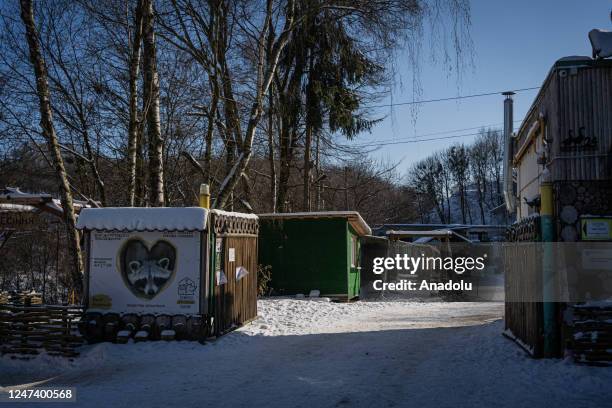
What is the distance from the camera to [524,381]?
6660 millimetres

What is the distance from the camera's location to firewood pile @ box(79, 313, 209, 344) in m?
9.30

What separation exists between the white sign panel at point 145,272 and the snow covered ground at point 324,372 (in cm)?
74

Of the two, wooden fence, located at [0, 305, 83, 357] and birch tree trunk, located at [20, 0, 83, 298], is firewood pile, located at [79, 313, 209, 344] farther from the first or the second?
A: birch tree trunk, located at [20, 0, 83, 298]

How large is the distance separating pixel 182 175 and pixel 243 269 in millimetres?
7380

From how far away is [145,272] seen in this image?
9.66m

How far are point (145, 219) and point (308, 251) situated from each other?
8.62 m

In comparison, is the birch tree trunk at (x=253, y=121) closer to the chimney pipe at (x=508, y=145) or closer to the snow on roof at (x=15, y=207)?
the snow on roof at (x=15, y=207)

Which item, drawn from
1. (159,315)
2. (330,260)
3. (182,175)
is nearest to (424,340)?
(159,315)

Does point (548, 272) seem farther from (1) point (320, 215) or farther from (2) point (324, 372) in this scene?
(1) point (320, 215)

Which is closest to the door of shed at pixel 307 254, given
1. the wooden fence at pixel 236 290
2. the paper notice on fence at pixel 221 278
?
the wooden fence at pixel 236 290

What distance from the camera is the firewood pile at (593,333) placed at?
23.0 ft

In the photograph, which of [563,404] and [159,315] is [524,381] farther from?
[159,315]

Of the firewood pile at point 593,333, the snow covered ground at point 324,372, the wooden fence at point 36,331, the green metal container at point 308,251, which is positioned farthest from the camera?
the green metal container at point 308,251

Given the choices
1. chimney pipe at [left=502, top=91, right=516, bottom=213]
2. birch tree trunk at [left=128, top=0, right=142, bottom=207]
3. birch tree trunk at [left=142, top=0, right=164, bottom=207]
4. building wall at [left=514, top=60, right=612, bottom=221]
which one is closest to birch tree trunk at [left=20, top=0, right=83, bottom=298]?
birch tree trunk at [left=128, top=0, right=142, bottom=207]
